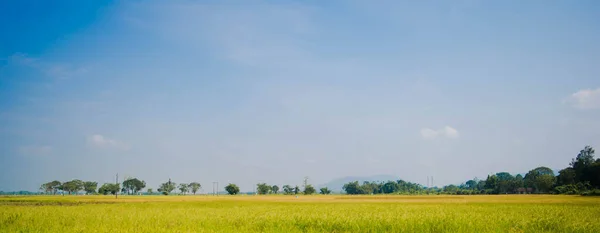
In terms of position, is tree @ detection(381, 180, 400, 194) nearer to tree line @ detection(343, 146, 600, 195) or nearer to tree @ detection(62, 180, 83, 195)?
tree line @ detection(343, 146, 600, 195)

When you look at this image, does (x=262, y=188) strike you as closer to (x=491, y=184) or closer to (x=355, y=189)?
(x=355, y=189)

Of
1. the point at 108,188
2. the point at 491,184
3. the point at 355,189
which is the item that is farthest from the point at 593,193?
the point at 108,188

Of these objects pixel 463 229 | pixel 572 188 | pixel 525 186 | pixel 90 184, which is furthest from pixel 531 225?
pixel 90 184

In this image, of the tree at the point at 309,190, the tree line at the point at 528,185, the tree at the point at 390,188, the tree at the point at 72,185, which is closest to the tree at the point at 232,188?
the tree line at the point at 528,185

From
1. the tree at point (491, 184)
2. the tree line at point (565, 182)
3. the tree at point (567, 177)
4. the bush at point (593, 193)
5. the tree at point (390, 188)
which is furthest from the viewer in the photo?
the tree at point (390, 188)

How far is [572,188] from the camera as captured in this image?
88.1m

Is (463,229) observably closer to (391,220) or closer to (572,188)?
(391,220)

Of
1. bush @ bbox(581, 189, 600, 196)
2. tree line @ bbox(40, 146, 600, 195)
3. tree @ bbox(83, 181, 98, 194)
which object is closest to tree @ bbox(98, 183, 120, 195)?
tree line @ bbox(40, 146, 600, 195)

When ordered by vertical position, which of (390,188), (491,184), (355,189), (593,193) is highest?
(593,193)

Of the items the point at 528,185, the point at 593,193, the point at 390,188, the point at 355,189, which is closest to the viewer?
the point at 593,193

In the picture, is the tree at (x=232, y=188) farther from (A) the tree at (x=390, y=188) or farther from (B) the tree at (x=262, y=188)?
(A) the tree at (x=390, y=188)

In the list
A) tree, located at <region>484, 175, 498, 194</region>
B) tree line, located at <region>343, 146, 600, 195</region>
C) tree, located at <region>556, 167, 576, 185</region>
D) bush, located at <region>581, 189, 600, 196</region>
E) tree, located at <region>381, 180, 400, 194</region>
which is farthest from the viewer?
tree, located at <region>381, 180, 400, 194</region>

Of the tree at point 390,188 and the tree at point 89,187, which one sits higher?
the tree at point 89,187

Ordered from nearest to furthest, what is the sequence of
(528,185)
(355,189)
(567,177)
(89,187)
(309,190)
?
(567,177), (528,185), (309,190), (355,189), (89,187)
